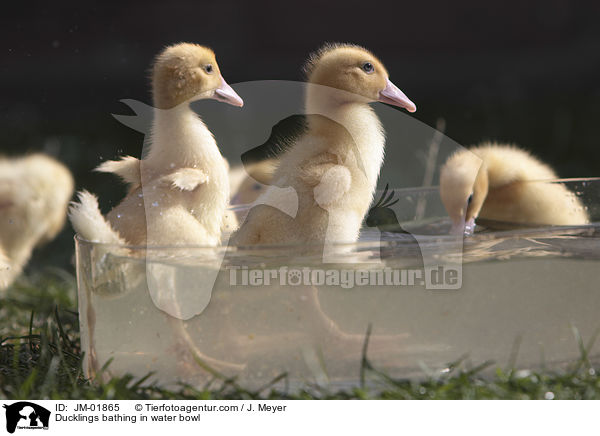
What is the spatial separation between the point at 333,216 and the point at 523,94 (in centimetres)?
256

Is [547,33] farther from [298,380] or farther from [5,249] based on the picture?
[298,380]

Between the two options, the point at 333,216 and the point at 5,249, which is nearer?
the point at 333,216

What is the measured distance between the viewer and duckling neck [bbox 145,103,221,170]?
909mm

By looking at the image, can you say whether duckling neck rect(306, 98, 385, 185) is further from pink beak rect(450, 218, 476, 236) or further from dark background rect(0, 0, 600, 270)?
pink beak rect(450, 218, 476, 236)

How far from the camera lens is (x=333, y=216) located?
0.87m

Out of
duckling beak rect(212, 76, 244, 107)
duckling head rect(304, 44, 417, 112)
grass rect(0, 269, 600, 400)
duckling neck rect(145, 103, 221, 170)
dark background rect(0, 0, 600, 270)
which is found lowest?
grass rect(0, 269, 600, 400)

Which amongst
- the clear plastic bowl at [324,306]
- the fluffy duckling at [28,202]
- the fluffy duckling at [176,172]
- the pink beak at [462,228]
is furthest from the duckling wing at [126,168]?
the fluffy duckling at [28,202]

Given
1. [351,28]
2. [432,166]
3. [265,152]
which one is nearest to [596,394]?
[265,152]

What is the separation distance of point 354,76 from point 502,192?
55cm

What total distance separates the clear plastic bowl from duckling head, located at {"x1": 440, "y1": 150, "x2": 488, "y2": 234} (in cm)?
30

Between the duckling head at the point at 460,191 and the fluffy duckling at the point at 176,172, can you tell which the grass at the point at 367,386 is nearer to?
the fluffy duckling at the point at 176,172
